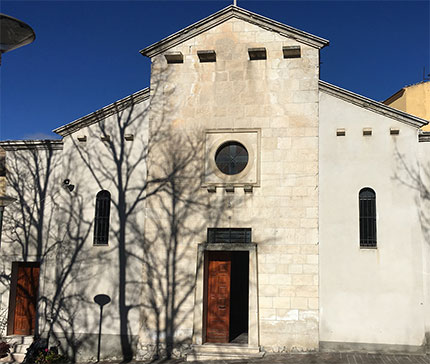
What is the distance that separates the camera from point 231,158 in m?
14.1

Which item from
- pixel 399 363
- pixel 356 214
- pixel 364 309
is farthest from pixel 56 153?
pixel 399 363

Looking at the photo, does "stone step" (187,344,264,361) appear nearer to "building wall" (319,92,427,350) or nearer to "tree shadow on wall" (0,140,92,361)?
"building wall" (319,92,427,350)

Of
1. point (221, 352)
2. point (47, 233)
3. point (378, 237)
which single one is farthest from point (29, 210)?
point (378, 237)

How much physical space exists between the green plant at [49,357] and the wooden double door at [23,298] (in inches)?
52.7

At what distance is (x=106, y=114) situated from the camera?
1495cm

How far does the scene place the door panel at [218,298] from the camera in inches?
536

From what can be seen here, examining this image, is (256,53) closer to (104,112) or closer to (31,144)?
(104,112)

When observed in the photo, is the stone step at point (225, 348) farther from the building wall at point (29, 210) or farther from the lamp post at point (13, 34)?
Result: the lamp post at point (13, 34)

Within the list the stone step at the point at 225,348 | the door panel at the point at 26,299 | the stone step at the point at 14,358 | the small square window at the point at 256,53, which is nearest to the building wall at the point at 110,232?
the door panel at the point at 26,299

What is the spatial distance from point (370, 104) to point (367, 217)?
10.7 feet

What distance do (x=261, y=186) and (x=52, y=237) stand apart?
6.84 m

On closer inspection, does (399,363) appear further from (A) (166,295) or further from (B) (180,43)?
(B) (180,43)

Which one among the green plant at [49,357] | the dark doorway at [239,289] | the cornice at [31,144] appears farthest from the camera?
the dark doorway at [239,289]

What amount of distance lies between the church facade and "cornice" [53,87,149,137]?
44 millimetres
